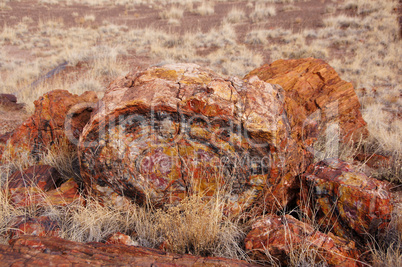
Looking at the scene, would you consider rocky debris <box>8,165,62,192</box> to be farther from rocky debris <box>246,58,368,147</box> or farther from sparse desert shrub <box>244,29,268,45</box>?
sparse desert shrub <box>244,29,268,45</box>

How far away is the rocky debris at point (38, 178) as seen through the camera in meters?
2.87

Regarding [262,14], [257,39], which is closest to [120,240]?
[257,39]

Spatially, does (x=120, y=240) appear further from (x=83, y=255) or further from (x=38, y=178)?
(x=38, y=178)

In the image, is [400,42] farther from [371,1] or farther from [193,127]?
[193,127]

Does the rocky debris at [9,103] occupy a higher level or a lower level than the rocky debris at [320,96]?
lower

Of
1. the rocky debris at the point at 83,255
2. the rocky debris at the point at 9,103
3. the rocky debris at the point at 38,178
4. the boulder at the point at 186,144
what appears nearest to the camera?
the rocky debris at the point at 83,255

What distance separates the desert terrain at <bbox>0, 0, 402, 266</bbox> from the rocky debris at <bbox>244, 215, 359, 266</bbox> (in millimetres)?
33

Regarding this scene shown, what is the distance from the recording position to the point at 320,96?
393 centimetres

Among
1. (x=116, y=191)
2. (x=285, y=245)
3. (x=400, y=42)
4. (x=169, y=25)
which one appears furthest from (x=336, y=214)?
(x=169, y=25)

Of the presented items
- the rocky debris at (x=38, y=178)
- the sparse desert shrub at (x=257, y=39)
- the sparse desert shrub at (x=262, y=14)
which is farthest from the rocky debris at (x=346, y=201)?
the sparse desert shrub at (x=262, y=14)

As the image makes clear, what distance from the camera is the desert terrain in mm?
2273

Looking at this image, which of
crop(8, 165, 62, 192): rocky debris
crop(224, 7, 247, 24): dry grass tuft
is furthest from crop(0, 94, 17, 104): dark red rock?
crop(224, 7, 247, 24): dry grass tuft

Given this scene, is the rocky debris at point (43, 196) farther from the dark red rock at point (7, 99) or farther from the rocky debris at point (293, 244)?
the dark red rock at point (7, 99)

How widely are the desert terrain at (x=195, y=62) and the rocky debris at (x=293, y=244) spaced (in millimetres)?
33
